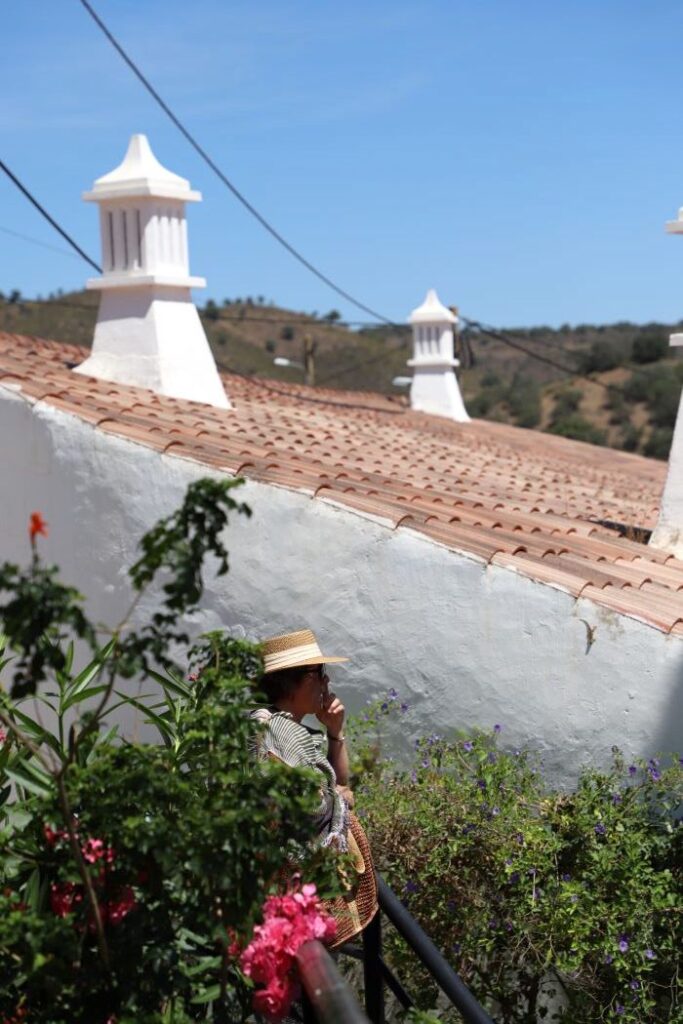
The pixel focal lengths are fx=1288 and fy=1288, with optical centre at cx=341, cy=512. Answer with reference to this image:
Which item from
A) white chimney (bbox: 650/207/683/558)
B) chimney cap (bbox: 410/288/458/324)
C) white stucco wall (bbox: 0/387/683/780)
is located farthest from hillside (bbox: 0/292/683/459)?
white stucco wall (bbox: 0/387/683/780)

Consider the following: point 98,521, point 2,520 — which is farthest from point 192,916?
point 2,520

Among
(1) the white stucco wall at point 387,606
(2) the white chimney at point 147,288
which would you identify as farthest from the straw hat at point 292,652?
(2) the white chimney at point 147,288

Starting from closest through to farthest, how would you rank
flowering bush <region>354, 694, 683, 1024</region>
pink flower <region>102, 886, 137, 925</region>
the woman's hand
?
pink flower <region>102, 886, 137, 925</region> < the woman's hand < flowering bush <region>354, 694, 683, 1024</region>

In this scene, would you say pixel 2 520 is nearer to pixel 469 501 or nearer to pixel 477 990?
pixel 469 501

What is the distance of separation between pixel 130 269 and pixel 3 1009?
8.29m

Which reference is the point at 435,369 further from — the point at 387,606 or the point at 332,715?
the point at 332,715

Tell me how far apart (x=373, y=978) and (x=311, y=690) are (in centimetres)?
81

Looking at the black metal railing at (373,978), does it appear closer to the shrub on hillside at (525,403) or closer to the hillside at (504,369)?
the hillside at (504,369)

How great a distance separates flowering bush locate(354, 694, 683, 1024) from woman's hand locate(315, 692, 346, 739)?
1.09 metres

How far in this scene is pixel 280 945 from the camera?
2.28m

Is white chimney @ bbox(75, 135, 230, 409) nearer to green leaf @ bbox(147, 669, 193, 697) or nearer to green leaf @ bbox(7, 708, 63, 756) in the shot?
green leaf @ bbox(147, 669, 193, 697)

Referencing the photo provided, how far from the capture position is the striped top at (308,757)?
10.9 ft

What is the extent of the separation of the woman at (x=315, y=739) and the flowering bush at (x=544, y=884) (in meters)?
1.13

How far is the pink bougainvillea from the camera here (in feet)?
7.50
